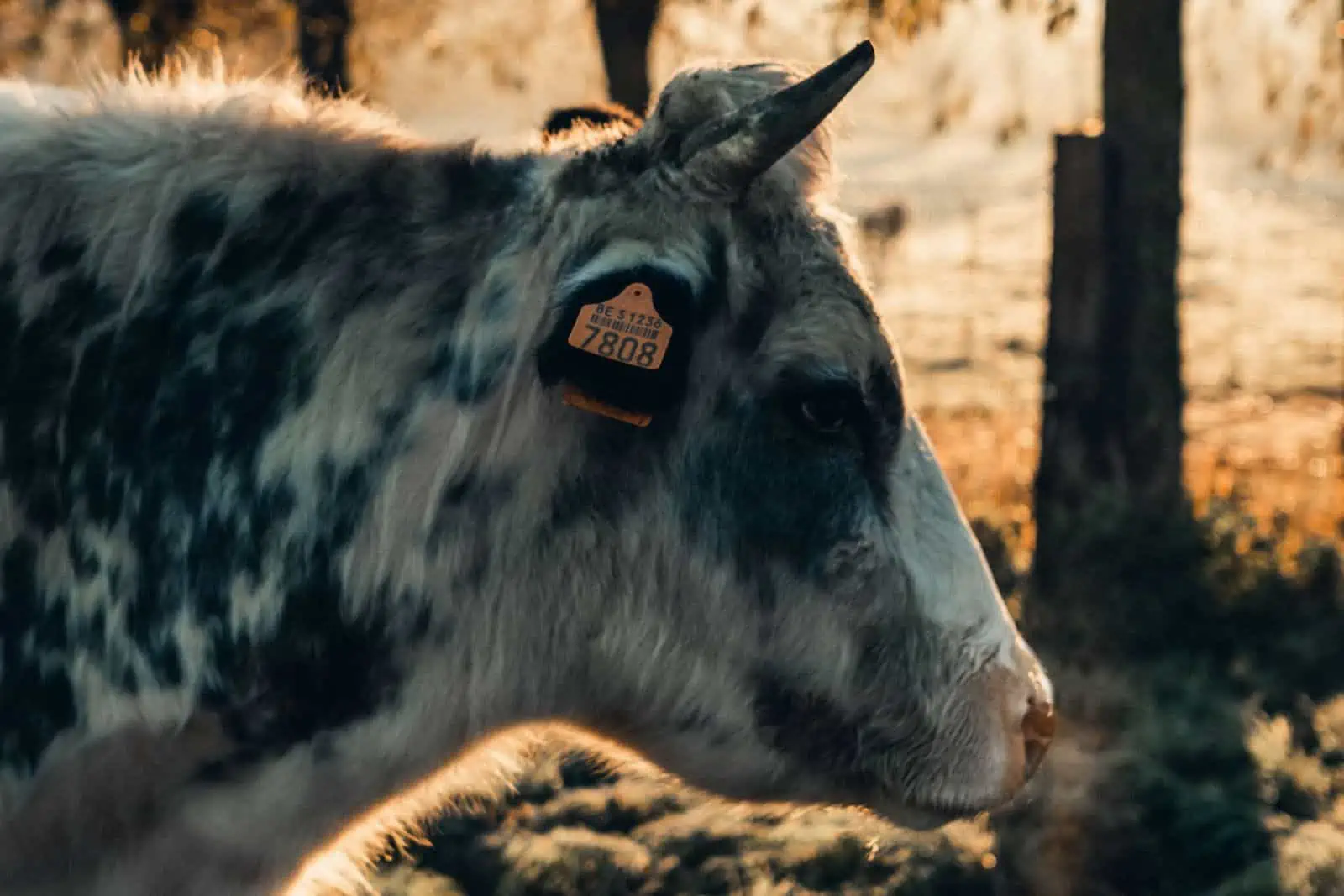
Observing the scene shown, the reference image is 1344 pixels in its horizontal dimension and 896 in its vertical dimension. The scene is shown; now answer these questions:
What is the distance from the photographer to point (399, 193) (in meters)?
2.77

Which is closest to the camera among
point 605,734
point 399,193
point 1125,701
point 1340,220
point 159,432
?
point 159,432

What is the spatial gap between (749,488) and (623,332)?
0.40 meters

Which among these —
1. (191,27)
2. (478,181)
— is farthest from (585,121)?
(191,27)

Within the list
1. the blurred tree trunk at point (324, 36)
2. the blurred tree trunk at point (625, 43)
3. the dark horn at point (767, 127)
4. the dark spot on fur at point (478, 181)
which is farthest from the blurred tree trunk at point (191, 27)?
the dark horn at point (767, 127)

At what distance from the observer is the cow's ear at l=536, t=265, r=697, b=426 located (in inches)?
98.3

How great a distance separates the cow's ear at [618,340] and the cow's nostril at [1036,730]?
0.99 meters

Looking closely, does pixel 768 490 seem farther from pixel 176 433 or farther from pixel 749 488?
pixel 176 433

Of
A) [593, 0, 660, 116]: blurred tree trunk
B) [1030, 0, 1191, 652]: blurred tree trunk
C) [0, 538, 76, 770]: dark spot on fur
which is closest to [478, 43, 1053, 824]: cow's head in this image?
[0, 538, 76, 770]: dark spot on fur

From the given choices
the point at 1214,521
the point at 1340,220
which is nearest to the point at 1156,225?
the point at 1214,521

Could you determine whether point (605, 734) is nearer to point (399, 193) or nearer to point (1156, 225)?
point (399, 193)

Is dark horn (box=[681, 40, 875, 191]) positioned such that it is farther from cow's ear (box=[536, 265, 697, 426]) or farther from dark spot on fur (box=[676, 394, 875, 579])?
dark spot on fur (box=[676, 394, 875, 579])

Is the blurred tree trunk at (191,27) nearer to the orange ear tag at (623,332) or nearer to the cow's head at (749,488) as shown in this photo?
the cow's head at (749,488)

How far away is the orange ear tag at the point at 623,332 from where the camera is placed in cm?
249

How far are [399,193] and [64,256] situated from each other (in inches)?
22.0
